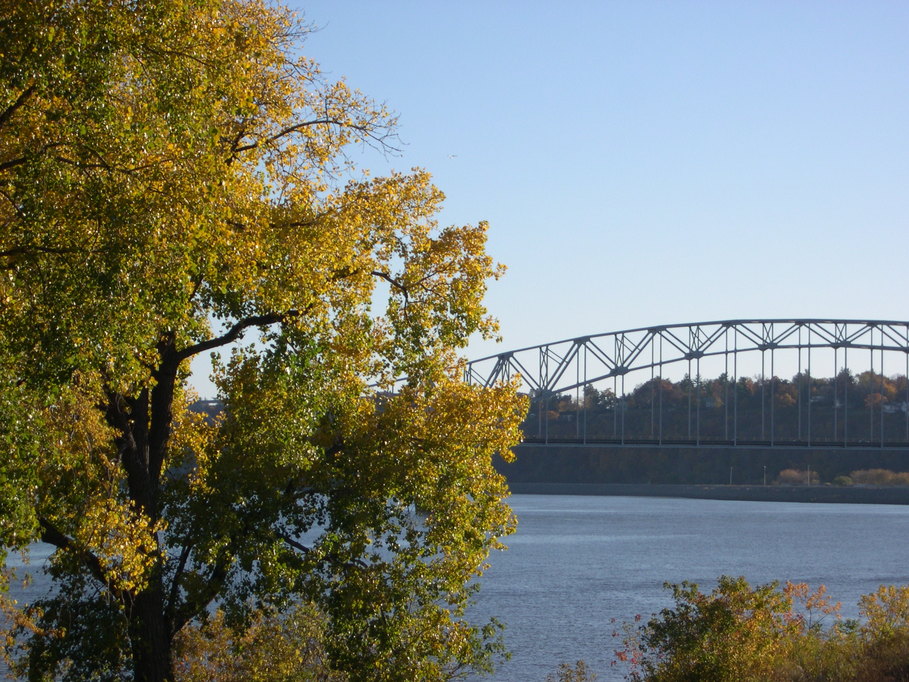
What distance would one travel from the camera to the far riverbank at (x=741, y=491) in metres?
117

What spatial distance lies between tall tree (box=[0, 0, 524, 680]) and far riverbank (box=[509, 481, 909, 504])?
4329 inches

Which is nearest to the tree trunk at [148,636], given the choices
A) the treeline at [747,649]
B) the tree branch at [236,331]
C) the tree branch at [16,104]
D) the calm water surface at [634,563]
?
the tree branch at [236,331]

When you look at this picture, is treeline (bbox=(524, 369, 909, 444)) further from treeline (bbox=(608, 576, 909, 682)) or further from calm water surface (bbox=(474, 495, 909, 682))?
treeline (bbox=(608, 576, 909, 682))

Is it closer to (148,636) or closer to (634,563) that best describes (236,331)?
(148,636)

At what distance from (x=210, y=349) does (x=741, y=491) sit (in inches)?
4620

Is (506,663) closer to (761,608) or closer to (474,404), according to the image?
(761,608)

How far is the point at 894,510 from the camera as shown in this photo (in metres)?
118

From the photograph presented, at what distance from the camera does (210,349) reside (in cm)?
1334

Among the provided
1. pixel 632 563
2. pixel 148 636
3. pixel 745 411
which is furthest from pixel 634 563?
pixel 745 411

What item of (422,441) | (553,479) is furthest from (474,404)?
(553,479)

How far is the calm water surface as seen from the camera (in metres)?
33.5

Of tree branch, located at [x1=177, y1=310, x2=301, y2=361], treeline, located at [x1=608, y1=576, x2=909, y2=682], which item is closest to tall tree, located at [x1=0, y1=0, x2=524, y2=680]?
tree branch, located at [x1=177, y1=310, x2=301, y2=361]

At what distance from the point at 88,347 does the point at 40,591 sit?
32.5 m

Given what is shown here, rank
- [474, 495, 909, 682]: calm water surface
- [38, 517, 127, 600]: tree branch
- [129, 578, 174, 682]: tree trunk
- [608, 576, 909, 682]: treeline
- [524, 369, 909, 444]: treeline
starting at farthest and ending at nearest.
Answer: [524, 369, 909, 444]: treeline
[474, 495, 909, 682]: calm water surface
[608, 576, 909, 682]: treeline
[129, 578, 174, 682]: tree trunk
[38, 517, 127, 600]: tree branch
